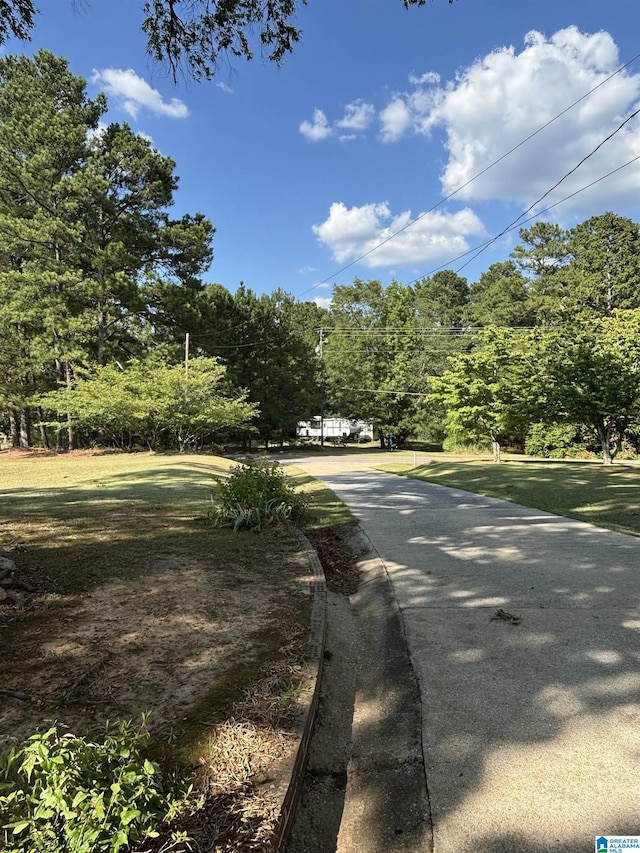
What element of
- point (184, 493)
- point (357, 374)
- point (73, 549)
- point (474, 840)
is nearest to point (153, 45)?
point (73, 549)

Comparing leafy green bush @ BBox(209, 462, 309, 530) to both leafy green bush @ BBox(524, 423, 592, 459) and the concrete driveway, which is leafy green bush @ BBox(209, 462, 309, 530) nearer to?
the concrete driveway

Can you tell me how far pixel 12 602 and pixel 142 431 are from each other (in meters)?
22.5

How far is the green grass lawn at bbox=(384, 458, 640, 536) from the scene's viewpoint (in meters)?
8.23

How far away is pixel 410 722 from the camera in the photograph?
98.5 inches

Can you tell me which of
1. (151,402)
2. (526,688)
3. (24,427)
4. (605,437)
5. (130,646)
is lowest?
(526,688)

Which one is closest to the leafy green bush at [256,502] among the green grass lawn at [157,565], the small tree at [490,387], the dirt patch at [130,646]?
the green grass lawn at [157,565]

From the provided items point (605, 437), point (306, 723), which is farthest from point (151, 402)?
point (306, 723)

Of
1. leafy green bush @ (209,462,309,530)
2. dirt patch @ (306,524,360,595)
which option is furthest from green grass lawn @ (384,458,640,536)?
leafy green bush @ (209,462,309,530)

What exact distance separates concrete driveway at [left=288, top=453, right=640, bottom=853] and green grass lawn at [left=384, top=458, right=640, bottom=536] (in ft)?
8.30

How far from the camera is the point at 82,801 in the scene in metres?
1.43

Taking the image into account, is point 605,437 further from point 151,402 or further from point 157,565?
point 151,402

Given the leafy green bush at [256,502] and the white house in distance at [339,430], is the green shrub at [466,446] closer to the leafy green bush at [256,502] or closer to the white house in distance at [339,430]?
the white house in distance at [339,430]

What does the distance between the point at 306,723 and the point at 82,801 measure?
1.15m

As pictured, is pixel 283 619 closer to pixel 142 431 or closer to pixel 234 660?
pixel 234 660
